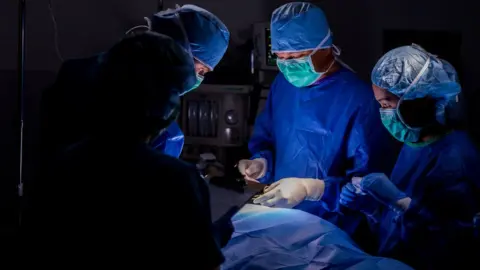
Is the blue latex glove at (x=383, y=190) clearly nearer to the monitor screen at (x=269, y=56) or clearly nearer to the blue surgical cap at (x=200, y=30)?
the blue surgical cap at (x=200, y=30)

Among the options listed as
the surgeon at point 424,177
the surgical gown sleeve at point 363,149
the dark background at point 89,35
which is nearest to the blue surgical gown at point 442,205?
the surgeon at point 424,177

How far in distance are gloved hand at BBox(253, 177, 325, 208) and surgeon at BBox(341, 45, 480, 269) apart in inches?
6.8

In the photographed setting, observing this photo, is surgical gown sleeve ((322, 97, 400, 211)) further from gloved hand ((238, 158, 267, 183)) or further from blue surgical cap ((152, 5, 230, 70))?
blue surgical cap ((152, 5, 230, 70))

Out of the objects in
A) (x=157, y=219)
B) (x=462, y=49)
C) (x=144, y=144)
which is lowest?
(x=157, y=219)

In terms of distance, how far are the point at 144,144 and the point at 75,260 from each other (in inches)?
11.9

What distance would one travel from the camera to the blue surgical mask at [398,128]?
6.00ft

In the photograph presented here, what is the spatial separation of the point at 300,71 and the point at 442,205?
0.90m

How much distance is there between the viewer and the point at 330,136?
89.1 inches

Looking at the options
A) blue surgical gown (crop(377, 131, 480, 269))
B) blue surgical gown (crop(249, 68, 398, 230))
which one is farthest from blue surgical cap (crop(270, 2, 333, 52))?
blue surgical gown (crop(377, 131, 480, 269))

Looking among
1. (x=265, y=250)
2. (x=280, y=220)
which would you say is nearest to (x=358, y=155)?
(x=280, y=220)

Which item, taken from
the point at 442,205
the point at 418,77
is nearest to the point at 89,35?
the point at 418,77

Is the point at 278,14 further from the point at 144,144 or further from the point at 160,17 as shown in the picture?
the point at 144,144

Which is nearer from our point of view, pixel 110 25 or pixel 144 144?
pixel 144 144

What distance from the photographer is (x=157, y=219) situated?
3.84 feet
